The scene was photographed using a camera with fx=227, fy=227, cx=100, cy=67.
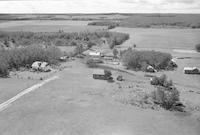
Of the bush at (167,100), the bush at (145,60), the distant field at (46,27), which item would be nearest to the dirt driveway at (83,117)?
the bush at (167,100)

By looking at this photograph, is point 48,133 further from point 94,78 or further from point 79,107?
point 94,78

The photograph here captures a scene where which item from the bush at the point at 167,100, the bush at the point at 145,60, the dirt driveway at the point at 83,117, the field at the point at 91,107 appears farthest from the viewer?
the bush at the point at 145,60

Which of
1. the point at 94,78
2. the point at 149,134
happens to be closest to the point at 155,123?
the point at 149,134

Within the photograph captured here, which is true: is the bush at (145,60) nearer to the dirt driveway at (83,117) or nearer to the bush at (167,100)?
Result: the dirt driveway at (83,117)

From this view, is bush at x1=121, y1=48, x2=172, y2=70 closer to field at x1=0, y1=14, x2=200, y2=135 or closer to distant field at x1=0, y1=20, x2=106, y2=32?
field at x1=0, y1=14, x2=200, y2=135

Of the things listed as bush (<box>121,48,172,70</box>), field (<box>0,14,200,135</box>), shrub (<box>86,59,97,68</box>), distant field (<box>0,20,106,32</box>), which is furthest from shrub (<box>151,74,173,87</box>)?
distant field (<box>0,20,106,32</box>)

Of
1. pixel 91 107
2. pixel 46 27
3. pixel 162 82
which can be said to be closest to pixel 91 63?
pixel 162 82

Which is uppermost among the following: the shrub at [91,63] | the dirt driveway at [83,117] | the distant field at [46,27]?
the distant field at [46,27]

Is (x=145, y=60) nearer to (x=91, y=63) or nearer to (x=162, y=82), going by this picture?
(x=91, y=63)
